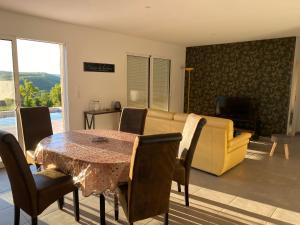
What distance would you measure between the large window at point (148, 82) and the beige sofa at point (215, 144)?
2.13 m

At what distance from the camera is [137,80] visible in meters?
5.87

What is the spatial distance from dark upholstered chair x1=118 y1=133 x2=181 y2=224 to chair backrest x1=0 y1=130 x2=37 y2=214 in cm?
71

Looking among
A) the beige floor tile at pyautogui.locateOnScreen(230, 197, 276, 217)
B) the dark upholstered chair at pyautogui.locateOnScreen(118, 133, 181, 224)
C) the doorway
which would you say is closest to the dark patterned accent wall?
the beige floor tile at pyautogui.locateOnScreen(230, 197, 276, 217)

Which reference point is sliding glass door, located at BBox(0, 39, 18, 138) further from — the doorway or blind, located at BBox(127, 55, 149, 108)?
blind, located at BBox(127, 55, 149, 108)

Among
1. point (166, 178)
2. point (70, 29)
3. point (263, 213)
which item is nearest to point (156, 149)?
point (166, 178)

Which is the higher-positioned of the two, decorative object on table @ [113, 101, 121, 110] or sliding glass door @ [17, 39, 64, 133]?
sliding glass door @ [17, 39, 64, 133]

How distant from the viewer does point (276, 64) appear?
5.50 metres

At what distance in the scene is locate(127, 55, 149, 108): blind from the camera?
5.64m

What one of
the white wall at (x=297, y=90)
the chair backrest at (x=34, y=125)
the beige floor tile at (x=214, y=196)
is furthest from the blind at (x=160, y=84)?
the beige floor tile at (x=214, y=196)

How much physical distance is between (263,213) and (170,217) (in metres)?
1.01

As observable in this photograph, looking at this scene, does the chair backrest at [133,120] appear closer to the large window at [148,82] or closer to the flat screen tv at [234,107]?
the large window at [148,82]

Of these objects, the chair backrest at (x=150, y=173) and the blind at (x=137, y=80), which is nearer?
the chair backrest at (x=150, y=173)

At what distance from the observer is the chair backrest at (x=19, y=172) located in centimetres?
167

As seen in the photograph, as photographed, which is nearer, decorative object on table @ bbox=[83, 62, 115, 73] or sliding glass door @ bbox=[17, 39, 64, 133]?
sliding glass door @ bbox=[17, 39, 64, 133]
